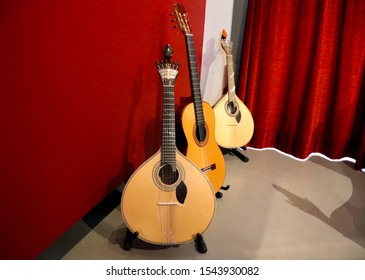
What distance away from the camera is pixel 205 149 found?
1698 millimetres

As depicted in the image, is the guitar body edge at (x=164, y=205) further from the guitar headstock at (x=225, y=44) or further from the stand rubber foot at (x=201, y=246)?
the guitar headstock at (x=225, y=44)

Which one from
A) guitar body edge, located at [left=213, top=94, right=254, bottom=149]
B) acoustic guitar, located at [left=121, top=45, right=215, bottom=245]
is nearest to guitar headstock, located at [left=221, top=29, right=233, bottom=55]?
guitar body edge, located at [left=213, top=94, right=254, bottom=149]

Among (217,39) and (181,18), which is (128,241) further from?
(217,39)

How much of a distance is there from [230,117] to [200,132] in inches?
25.7

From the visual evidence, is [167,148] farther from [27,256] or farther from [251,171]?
[251,171]

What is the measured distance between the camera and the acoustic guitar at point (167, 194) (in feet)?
4.30

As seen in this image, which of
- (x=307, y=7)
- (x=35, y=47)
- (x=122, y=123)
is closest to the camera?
(x=35, y=47)

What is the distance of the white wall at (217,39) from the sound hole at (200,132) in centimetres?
95

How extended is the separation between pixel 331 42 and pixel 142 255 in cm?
199

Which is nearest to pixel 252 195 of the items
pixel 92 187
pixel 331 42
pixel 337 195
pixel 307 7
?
pixel 337 195

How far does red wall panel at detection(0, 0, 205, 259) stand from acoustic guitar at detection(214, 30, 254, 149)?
0.65m

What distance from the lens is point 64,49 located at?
1115mm

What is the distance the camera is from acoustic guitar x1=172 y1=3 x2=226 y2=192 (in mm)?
1625

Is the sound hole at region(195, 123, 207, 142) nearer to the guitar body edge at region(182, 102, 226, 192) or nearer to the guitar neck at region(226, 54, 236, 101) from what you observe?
the guitar body edge at region(182, 102, 226, 192)
